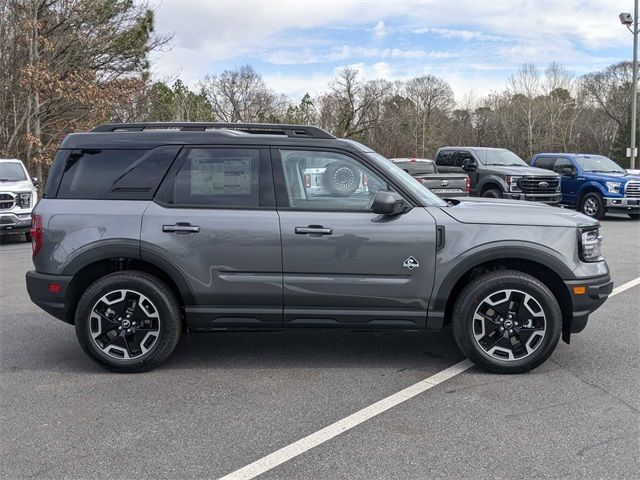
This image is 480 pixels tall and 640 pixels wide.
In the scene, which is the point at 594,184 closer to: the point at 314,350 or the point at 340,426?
the point at 314,350

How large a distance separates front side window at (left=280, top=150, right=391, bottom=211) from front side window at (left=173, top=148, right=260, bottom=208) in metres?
0.26

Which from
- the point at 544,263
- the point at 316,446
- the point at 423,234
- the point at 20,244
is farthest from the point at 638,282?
the point at 20,244

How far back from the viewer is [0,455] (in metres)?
3.38

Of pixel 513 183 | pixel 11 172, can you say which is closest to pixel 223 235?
pixel 11 172

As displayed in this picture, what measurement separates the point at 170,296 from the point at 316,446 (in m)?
1.81

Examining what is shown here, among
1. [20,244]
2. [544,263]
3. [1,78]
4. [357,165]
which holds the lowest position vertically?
[20,244]

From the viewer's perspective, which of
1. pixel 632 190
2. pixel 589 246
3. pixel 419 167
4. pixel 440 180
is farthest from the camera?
pixel 632 190

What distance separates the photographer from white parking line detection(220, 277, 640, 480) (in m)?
3.21

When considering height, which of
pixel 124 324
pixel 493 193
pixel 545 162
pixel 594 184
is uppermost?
pixel 545 162

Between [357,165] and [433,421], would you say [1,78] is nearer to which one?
[357,165]

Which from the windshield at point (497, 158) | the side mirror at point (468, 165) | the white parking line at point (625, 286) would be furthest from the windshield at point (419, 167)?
the white parking line at point (625, 286)

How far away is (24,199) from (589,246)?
12192 mm

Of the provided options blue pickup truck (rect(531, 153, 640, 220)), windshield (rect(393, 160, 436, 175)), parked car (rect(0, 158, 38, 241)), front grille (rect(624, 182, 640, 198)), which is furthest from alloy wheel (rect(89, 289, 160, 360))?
front grille (rect(624, 182, 640, 198))

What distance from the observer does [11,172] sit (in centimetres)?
1406
